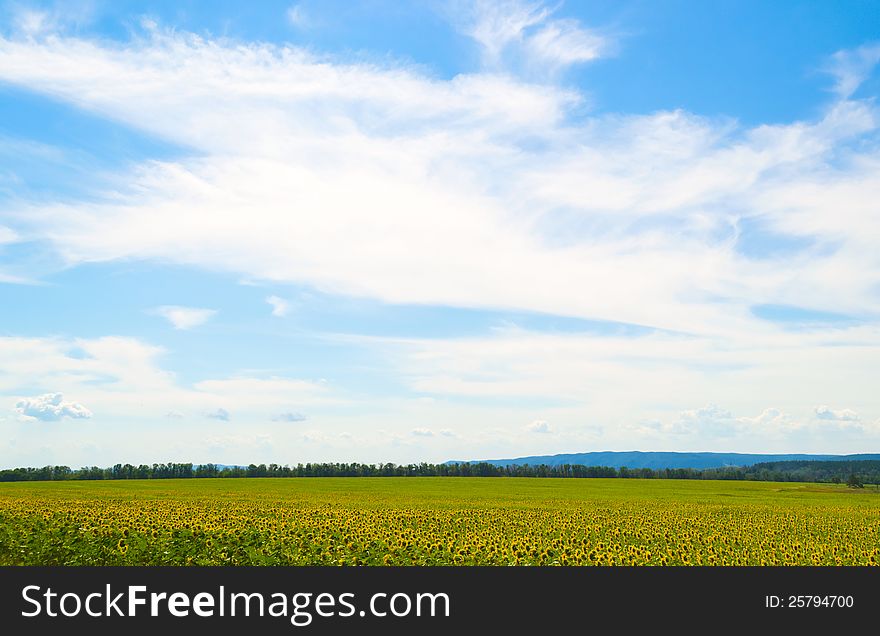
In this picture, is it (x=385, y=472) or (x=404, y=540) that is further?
(x=385, y=472)

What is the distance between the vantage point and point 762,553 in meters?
25.7

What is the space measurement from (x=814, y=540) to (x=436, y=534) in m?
16.4

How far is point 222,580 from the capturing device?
58.3ft

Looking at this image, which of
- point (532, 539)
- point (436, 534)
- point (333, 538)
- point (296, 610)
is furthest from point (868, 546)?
point (296, 610)

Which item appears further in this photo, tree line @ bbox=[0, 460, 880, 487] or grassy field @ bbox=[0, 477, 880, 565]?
tree line @ bbox=[0, 460, 880, 487]

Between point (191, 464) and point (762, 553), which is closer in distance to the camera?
point (762, 553)

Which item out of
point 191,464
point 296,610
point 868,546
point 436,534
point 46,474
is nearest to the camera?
point 296,610

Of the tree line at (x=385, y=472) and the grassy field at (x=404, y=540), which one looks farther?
the tree line at (x=385, y=472)

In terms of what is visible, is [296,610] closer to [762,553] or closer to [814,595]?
[814,595]

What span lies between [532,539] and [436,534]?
364 cm

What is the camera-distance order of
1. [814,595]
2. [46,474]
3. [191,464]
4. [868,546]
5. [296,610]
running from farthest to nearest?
[191,464], [46,474], [868,546], [814,595], [296,610]

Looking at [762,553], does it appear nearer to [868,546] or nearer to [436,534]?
[868,546]

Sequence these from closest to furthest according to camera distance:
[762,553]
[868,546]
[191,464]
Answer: [762,553] < [868,546] < [191,464]

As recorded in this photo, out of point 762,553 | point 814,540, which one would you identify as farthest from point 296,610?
point 814,540
